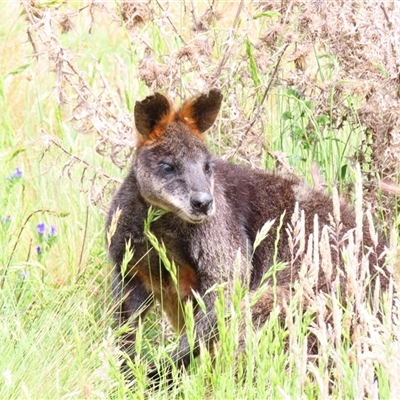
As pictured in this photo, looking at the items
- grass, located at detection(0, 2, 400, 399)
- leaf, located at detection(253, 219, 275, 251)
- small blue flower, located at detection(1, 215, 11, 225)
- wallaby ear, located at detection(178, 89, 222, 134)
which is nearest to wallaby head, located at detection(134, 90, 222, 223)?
wallaby ear, located at detection(178, 89, 222, 134)

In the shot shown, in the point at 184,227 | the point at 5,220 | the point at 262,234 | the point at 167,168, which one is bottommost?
the point at 184,227

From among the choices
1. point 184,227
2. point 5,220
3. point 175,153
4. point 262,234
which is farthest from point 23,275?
point 262,234

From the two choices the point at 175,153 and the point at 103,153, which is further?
the point at 103,153

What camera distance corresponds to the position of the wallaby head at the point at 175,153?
5281mm

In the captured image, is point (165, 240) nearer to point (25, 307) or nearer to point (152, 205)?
point (152, 205)

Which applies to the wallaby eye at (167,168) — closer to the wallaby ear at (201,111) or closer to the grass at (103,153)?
the wallaby ear at (201,111)

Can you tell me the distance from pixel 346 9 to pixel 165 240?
188cm

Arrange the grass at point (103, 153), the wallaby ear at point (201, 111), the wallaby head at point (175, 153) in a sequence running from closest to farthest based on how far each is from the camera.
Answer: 1. the grass at point (103, 153)
2. the wallaby head at point (175, 153)
3. the wallaby ear at point (201, 111)

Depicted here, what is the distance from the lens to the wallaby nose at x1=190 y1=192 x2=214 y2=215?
5121mm

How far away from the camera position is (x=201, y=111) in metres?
5.61

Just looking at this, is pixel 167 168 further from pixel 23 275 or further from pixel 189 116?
pixel 23 275

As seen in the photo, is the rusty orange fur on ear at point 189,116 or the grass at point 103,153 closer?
the grass at point 103,153

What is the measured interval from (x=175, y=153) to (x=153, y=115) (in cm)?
25

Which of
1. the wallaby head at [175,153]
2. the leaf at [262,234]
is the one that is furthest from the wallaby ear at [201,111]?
the leaf at [262,234]
